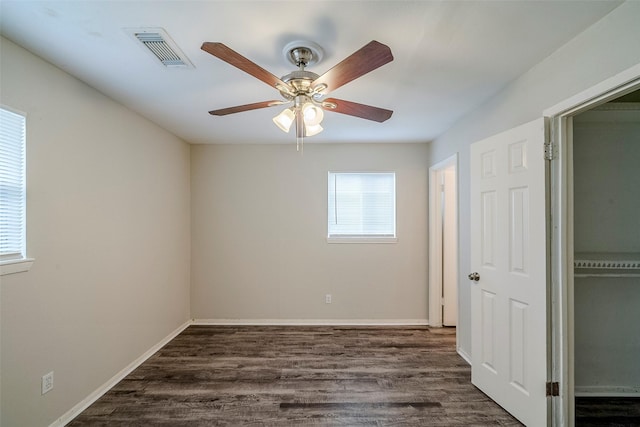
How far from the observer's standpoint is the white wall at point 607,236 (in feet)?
6.89

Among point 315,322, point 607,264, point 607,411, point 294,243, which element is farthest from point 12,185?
point 607,411

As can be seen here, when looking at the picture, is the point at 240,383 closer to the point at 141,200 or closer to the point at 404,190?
the point at 141,200

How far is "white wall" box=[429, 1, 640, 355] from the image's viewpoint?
132cm

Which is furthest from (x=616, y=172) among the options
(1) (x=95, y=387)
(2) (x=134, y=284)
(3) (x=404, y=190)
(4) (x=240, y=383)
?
(1) (x=95, y=387)

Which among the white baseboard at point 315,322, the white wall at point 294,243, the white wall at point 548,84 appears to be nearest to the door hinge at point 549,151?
the white wall at point 548,84

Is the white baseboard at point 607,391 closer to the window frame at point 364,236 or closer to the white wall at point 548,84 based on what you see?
the white wall at point 548,84

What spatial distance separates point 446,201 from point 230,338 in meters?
3.22

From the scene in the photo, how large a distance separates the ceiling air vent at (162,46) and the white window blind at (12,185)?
2.87 feet

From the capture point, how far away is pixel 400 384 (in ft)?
7.81

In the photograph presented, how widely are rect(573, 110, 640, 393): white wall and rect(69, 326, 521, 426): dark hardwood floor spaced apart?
94 centimetres

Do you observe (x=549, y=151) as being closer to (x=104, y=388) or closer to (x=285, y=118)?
(x=285, y=118)

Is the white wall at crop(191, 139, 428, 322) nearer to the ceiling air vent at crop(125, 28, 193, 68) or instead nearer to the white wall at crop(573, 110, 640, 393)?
the white wall at crop(573, 110, 640, 393)

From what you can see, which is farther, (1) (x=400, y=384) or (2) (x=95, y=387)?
(1) (x=400, y=384)

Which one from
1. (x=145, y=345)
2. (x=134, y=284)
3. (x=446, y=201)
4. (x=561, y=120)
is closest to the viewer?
(x=561, y=120)
